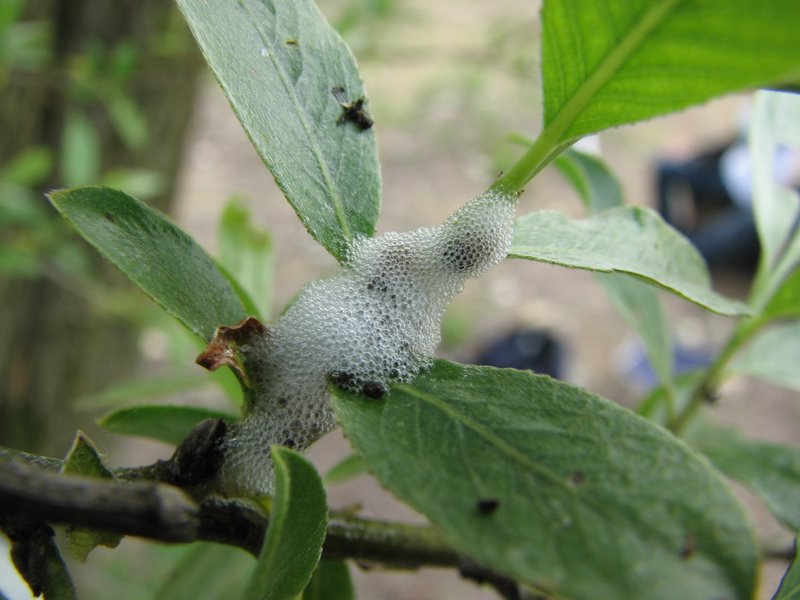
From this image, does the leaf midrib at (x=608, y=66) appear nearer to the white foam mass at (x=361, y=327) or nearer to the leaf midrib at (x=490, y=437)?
the white foam mass at (x=361, y=327)

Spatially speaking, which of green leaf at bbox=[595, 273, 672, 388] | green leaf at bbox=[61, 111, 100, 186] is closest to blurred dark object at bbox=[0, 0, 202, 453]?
green leaf at bbox=[61, 111, 100, 186]

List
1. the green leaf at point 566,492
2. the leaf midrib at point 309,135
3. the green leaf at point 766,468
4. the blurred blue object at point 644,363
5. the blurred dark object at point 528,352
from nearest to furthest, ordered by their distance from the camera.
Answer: the green leaf at point 566,492 → the leaf midrib at point 309,135 → the green leaf at point 766,468 → the blurred dark object at point 528,352 → the blurred blue object at point 644,363

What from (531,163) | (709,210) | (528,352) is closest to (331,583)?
(531,163)

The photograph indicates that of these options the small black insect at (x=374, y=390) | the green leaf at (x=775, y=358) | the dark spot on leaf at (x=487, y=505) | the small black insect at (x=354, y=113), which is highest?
the small black insect at (x=354, y=113)

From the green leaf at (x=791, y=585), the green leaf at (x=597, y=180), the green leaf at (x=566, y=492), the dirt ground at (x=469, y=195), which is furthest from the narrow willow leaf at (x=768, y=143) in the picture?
the dirt ground at (x=469, y=195)

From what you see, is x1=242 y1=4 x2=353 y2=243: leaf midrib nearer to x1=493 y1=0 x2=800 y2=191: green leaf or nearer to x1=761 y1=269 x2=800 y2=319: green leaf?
x1=493 y1=0 x2=800 y2=191: green leaf

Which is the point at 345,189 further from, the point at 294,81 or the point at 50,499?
the point at 50,499
